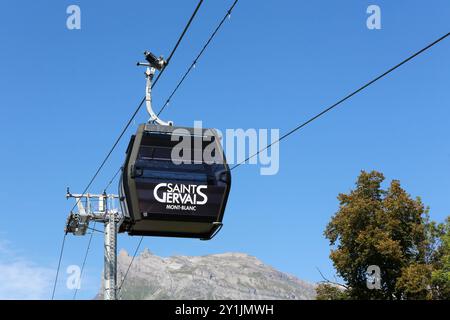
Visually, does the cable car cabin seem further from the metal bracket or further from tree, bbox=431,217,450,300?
tree, bbox=431,217,450,300

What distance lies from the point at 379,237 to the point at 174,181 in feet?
117

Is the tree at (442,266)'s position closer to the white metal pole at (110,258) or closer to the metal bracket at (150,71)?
the white metal pole at (110,258)

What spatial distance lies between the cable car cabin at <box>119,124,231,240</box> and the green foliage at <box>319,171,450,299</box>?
33.1 meters

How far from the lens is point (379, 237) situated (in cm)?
4828

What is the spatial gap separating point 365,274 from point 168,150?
117 feet

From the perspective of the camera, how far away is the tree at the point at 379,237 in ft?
156

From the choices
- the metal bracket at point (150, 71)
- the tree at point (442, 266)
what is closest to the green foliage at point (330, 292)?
the tree at point (442, 266)

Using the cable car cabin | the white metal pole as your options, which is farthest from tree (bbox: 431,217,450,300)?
the cable car cabin

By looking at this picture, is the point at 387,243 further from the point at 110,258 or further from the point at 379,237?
the point at 110,258

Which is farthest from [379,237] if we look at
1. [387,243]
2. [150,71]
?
[150,71]
